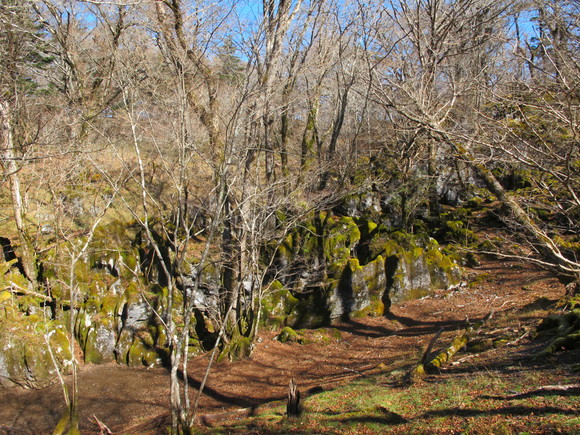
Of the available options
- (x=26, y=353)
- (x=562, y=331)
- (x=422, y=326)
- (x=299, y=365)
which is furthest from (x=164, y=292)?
(x=562, y=331)

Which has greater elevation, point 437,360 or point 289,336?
point 437,360

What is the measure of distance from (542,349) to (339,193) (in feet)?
25.2

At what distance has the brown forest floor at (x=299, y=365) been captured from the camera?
747 centimetres

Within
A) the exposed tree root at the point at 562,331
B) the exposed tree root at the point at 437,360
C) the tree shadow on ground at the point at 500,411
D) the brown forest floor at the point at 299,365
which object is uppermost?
the exposed tree root at the point at 562,331

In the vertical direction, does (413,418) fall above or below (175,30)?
below

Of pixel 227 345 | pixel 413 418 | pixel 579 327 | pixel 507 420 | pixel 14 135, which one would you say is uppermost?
pixel 14 135

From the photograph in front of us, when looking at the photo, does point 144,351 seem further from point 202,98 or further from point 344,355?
point 202,98

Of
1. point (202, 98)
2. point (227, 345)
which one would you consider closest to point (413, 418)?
point (227, 345)

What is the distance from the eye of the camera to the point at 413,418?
4.07m

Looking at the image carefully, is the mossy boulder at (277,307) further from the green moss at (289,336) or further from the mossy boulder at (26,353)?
the mossy boulder at (26,353)

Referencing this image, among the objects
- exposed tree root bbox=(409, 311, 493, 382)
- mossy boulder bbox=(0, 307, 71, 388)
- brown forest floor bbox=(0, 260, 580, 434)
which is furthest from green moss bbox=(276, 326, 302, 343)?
mossy boulder bbox=(0, 307, 71, 388)

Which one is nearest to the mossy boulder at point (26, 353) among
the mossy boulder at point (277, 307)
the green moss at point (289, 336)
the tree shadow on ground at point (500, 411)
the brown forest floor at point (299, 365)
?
the brown forest floor at point (299, 365)

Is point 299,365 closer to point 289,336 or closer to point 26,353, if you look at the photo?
point 289,336

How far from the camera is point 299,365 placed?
9367 mm
